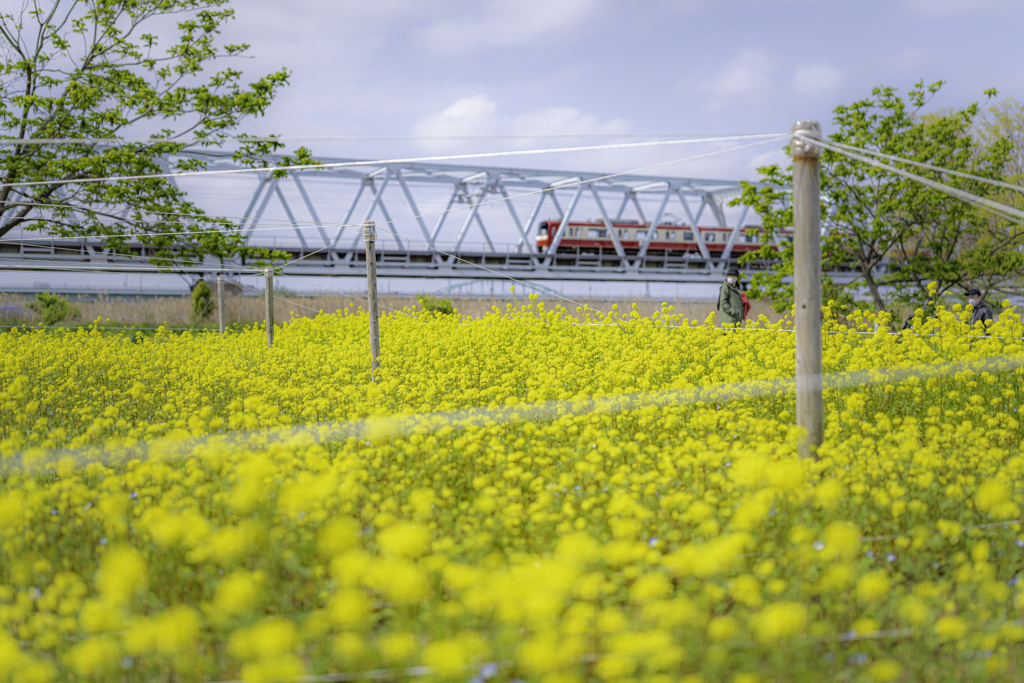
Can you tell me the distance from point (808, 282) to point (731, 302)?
21.3 ft

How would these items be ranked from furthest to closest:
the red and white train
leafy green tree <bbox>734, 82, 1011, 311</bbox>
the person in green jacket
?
the red and white train < leafy green tree <bbox>734, 82, 1011, 311</bbox> < the person in green jacket

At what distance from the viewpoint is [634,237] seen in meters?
35.3

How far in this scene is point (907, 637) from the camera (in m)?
2.28

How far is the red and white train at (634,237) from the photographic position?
33.7m

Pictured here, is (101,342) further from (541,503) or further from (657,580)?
(657,580)

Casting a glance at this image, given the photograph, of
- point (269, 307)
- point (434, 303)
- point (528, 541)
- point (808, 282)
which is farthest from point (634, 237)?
point (528, 541)

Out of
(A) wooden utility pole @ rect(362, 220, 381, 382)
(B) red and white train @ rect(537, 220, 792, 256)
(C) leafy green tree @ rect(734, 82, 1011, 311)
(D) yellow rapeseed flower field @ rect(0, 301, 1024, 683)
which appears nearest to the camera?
(D) yellow rapeseed flower field @ rect(0, 301, 1024, 683)

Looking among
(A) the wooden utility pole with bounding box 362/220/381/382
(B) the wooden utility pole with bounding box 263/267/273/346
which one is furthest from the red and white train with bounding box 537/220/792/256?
(A) the wooden utility pole with bounding box 362/220/381/382

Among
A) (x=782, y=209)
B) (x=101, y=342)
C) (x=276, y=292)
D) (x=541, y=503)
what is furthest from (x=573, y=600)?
(x=276, y=292)

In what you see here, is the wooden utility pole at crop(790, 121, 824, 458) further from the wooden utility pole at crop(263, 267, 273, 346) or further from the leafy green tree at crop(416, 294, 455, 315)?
the leafy green tree at crop(416, 294, 455, 315)

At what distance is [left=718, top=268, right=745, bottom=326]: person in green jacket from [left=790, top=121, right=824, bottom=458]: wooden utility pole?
623cm

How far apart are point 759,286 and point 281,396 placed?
14938mm

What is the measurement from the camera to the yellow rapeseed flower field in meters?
1.89

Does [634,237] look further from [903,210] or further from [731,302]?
[731,302]
